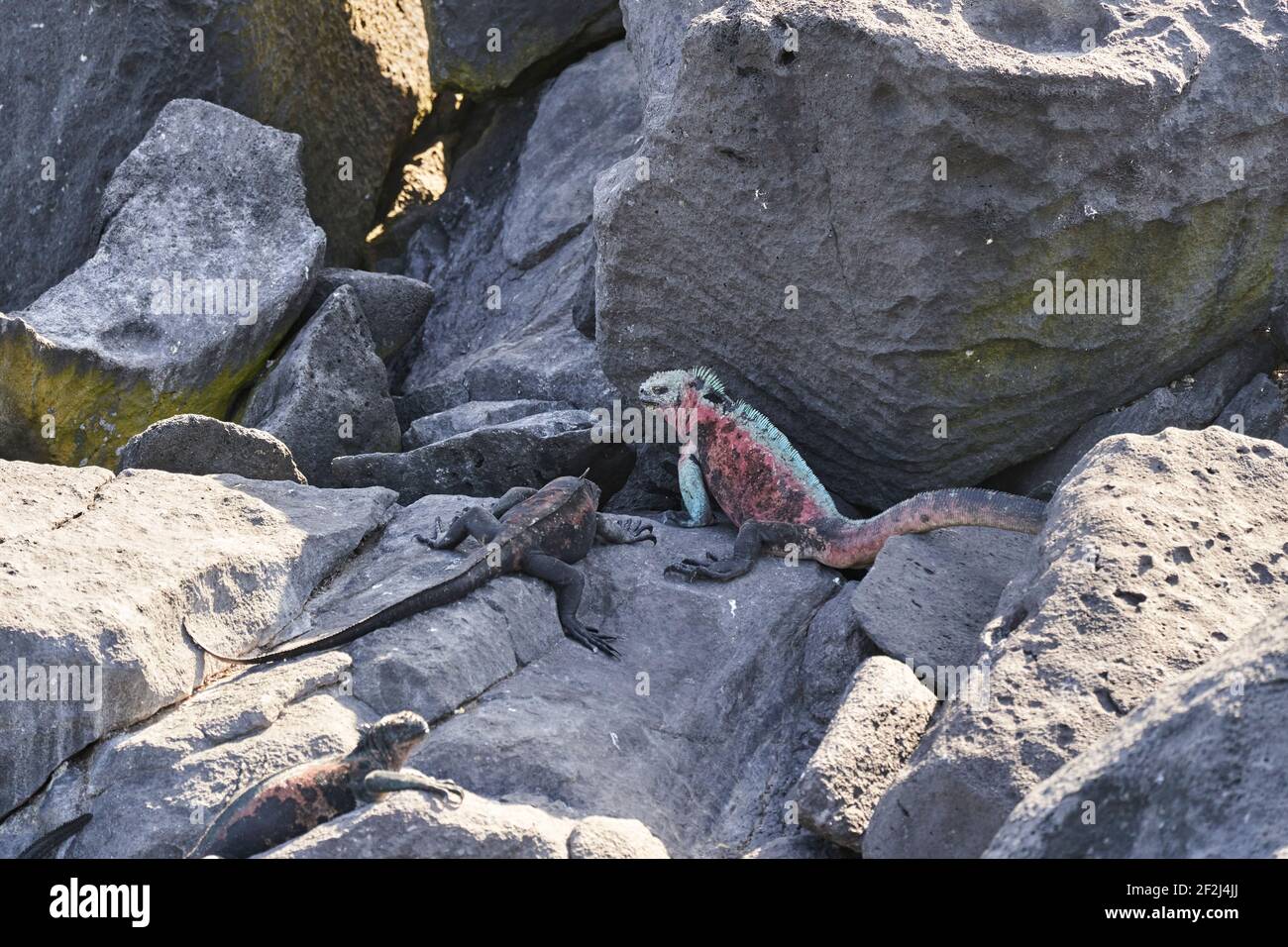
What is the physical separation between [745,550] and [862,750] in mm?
1919

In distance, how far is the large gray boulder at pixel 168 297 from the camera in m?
8.13

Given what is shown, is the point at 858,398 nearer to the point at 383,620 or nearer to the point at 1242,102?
the point at 1242,102

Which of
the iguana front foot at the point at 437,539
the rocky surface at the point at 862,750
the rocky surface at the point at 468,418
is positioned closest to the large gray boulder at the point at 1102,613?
the rocky surface at the point at 862,750

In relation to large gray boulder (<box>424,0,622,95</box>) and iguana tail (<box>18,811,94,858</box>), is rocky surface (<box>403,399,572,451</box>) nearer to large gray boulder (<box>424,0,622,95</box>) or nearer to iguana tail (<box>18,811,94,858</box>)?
large gray boulder (<box>424,0,622,95</box>)

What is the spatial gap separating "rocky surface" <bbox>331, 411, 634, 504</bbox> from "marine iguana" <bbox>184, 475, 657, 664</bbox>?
0.44 metres

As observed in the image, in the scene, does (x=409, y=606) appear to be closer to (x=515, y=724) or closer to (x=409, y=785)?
(x=515, y=724)


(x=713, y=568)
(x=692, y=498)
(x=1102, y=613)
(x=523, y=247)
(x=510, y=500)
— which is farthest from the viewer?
(x=523, y=247)

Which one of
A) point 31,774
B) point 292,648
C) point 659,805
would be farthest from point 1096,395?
point 31,774

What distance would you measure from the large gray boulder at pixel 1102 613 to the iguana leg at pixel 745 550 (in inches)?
56.4

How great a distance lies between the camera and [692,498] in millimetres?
7211

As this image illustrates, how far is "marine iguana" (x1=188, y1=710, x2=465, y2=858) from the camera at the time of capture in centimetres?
431

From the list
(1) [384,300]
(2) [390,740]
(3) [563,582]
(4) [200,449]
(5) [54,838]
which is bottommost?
(5) [54,838]

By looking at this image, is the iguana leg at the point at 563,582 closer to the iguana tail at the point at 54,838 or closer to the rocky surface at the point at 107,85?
the iguana tail at the point at 54,838

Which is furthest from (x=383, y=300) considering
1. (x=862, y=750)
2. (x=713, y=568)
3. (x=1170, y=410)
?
(x=862, y=750)
